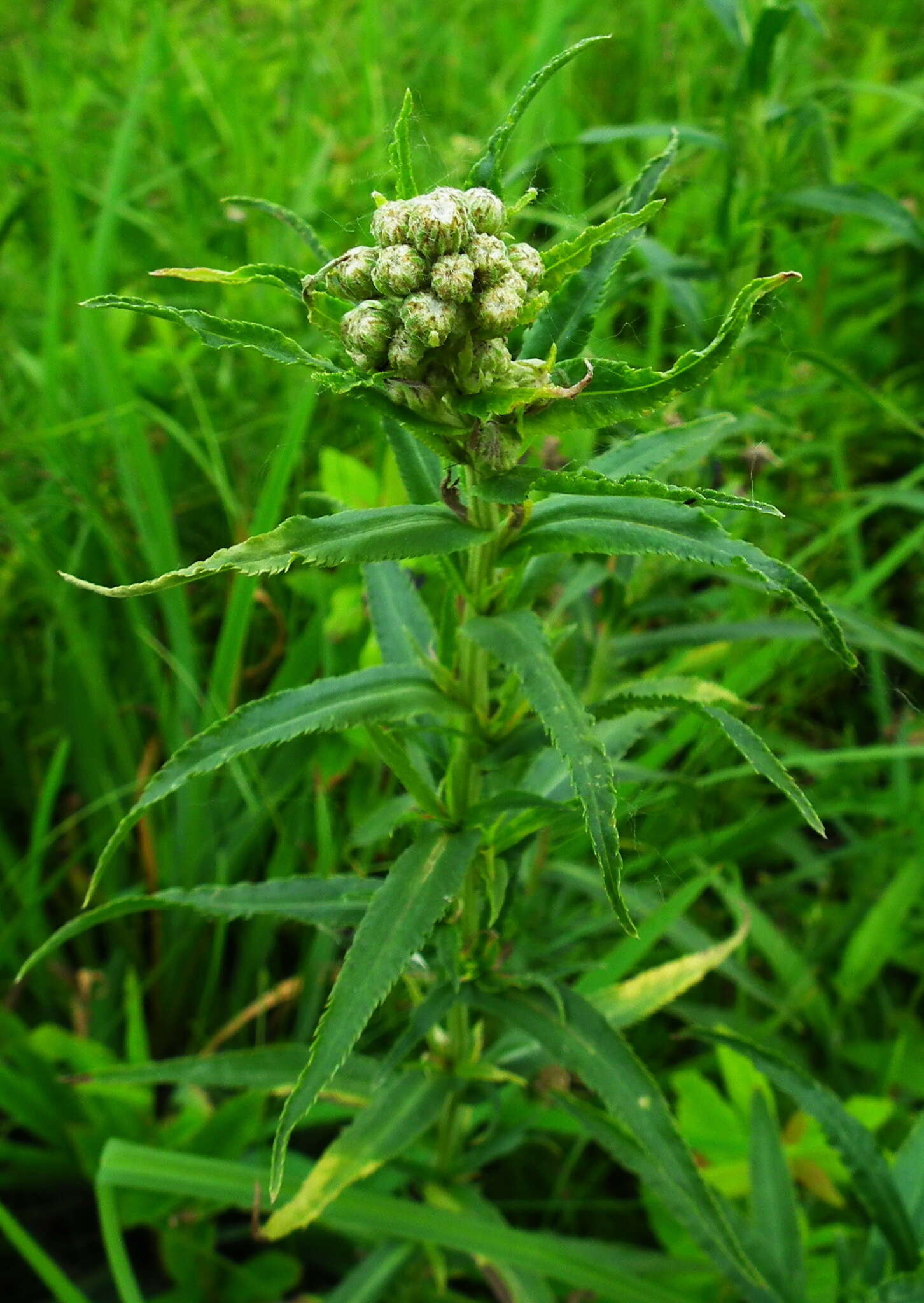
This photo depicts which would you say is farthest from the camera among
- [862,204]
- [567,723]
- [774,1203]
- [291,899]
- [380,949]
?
[862,204]

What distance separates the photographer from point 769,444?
104 inches

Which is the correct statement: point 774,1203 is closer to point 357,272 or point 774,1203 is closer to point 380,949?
point 380,949

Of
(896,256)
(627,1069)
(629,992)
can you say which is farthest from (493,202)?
(896,256)

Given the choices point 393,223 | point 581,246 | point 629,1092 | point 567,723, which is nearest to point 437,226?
point 393,223

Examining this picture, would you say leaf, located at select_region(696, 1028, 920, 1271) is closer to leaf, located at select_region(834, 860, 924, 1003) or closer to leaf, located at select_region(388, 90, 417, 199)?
leaf, located at select_region(834, 860, 924, 1003)

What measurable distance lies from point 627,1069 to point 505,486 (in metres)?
0.76

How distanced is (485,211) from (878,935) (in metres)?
1.69

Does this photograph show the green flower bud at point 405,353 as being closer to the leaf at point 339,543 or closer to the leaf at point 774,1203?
the leaf at point 339,543

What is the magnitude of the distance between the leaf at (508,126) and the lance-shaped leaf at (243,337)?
0.89ft

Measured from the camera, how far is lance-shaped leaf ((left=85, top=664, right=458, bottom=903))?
103 centimetres

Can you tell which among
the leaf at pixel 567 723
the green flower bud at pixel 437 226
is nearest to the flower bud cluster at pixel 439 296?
the green flower bud at pixel 437 226

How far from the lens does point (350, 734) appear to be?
208cm

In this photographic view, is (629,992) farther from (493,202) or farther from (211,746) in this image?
(493,202)

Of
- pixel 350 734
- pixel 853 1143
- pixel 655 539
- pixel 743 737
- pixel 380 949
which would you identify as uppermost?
pixel 655 539
